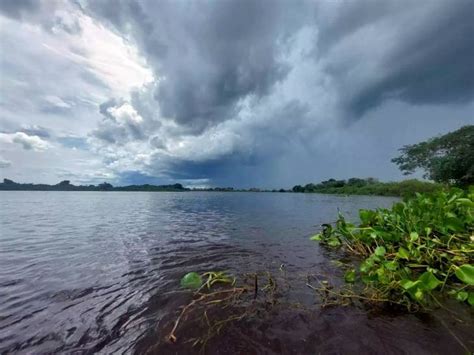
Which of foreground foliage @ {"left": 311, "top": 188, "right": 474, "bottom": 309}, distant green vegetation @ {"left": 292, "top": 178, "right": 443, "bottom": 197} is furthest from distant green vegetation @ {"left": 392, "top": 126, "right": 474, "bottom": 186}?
foreground foliage @ {"left": 311, "top": 188, "right": 474, "bottom": 309}

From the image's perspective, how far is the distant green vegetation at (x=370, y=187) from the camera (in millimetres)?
45287

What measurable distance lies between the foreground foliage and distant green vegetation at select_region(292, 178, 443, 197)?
2525 cm

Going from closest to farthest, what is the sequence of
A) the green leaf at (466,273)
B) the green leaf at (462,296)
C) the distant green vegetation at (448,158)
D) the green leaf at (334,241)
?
the green leaf at (466,273) < the green leaf at (462,296) < the green leaf at (334,241) < the distant green vegetation at (448,158)

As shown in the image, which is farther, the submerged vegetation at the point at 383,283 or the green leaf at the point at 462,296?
the submerged vegetation at the point at 383,283

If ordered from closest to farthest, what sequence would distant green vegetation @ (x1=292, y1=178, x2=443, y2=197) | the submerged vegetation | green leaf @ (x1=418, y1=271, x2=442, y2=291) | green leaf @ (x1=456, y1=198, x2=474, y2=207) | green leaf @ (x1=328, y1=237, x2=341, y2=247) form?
green leaf @ (x1=418, y1=271, x2=442, y2=291), the submerged vegetation, green leaf @ (x1=456, y1=198, x2=474, y2=207), green leaf @ (x1=328, y1=237, x2=341, y2=247), distant green vegetation @ (x1=292, y1=178, x2=443, y2=197)

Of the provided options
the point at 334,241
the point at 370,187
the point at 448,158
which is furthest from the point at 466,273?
the point at 370,187

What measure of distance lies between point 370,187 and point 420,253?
91.9 metres

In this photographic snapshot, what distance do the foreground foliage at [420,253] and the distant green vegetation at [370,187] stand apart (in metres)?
25.3

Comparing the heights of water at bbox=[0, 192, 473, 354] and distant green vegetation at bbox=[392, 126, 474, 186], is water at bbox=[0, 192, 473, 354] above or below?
below

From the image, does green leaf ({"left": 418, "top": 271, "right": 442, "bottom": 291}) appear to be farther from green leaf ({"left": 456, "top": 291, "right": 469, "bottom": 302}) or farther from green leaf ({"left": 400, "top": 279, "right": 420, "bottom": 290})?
green leaf ({"left": 456, "top": 291, "right": 469, "bottom": 302})

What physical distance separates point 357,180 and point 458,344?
120m

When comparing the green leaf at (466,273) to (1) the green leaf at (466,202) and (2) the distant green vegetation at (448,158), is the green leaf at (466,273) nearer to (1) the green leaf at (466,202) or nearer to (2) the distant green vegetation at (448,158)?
(1) the green leaf at (466,202)

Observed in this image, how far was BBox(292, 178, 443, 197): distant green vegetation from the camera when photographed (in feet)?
149

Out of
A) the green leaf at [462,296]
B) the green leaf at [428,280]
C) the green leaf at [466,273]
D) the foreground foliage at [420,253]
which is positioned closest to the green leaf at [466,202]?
the foreground foliage at [420,253]
